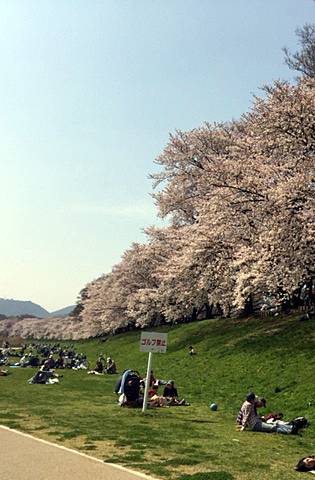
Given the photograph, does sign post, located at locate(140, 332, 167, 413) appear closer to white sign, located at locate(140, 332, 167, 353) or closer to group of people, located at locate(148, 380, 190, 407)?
white sign, located at locate(140, 332, 167, 353)

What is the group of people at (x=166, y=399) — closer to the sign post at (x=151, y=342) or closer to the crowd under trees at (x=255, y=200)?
the sign post at (x=151, y=342)

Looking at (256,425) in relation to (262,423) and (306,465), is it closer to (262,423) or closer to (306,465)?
(262,423)

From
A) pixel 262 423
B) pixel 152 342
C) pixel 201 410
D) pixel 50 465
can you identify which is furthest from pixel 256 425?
pixel 50 465

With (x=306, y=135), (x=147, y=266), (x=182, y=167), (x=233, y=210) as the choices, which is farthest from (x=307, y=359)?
(x=147, y=266)

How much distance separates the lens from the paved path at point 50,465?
7.57 m

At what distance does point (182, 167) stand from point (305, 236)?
23755 mm

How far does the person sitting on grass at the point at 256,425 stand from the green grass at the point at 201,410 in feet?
1.35

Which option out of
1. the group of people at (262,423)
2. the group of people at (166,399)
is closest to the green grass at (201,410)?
the group of people at (262,423)

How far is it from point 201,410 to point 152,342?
369cm

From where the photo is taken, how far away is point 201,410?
1761 centimetres

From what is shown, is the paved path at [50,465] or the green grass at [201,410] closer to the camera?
the paved path at [50,465]

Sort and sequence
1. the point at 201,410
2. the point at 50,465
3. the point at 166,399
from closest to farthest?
1. the point at 50,465
2. the point at 201,410
3. the point at 166,399

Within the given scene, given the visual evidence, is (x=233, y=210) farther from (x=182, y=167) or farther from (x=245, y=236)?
(x=182, y=167)

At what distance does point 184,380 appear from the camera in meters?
25.3
